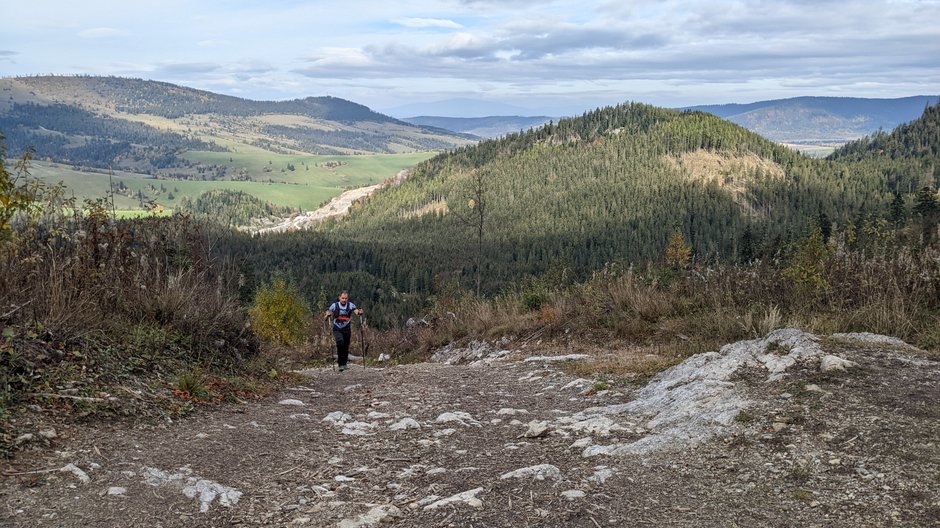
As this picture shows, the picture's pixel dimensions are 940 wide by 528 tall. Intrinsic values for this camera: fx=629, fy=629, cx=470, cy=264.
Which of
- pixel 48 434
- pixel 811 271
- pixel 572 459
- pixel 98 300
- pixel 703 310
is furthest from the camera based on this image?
pixel 703 310

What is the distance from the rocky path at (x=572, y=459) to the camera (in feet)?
13.5

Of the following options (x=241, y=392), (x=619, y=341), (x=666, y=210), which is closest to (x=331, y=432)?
(x=241, y=392)

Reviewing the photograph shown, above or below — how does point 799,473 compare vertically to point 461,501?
above

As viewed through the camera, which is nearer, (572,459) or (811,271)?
(572,459)

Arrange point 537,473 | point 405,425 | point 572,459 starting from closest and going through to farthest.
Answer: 1. point 537,473
2. point 572,459
3. point 405,425

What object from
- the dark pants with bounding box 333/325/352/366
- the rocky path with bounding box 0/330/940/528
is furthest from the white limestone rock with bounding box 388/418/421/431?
the dark pants with bounding box 333/325/352/366

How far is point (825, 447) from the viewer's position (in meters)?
4.76

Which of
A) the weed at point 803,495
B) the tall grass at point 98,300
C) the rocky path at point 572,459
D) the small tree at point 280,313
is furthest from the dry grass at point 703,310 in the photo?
the small tree at point 280,313

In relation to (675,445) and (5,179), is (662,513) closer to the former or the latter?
(675,445)

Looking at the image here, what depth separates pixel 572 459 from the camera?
5367mm

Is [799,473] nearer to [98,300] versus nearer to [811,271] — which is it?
[811,271]

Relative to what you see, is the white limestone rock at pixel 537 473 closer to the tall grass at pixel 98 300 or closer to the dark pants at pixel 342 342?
the tall grass at pixel 98 300

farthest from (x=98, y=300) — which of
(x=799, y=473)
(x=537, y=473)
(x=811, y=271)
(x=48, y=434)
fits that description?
(x=811, y=271)

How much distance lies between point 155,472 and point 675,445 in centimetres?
419
